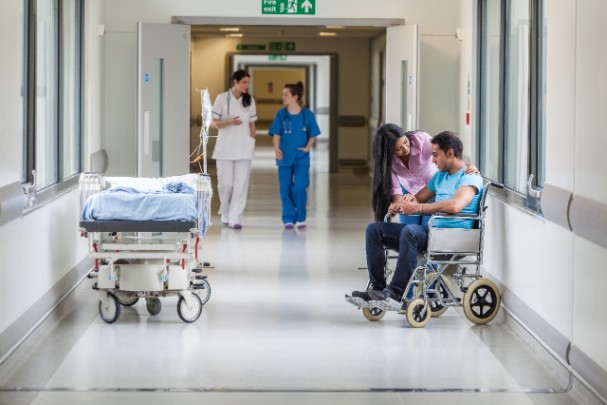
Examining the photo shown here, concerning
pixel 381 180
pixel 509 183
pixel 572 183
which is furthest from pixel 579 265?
pixel 509 183

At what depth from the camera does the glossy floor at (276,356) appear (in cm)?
527

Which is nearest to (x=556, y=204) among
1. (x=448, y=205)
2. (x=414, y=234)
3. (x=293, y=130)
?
(x=448, y=205)

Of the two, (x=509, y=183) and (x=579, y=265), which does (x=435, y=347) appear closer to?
(x=579, y=265)

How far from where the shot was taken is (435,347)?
631 centimetres

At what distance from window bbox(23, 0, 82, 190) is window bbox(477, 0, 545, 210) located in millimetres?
3050

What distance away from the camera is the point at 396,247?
6.97 metres

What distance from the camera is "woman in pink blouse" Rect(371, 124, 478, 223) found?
7.05 m

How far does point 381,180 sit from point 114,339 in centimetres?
188

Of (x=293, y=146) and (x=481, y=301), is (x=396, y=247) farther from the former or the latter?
(x=293, y=146)

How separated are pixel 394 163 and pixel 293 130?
183 inches

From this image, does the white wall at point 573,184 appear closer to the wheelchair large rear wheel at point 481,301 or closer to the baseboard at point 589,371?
the baseboard at point 589,371

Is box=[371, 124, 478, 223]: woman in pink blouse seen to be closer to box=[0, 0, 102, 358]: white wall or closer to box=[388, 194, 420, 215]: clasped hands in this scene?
box=[388, 194, 420, 215]: clasped hands

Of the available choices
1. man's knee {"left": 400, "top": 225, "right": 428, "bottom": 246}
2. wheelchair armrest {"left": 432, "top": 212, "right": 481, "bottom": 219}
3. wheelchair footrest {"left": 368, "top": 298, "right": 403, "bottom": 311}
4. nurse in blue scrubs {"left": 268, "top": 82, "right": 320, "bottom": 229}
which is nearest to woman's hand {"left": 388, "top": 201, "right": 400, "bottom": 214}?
man's knee {"left": 400, "top": 225, "right": 428, "bottom": 246}

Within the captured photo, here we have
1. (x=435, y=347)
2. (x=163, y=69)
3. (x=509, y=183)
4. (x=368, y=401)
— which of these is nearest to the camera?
(x=368, y=401)
